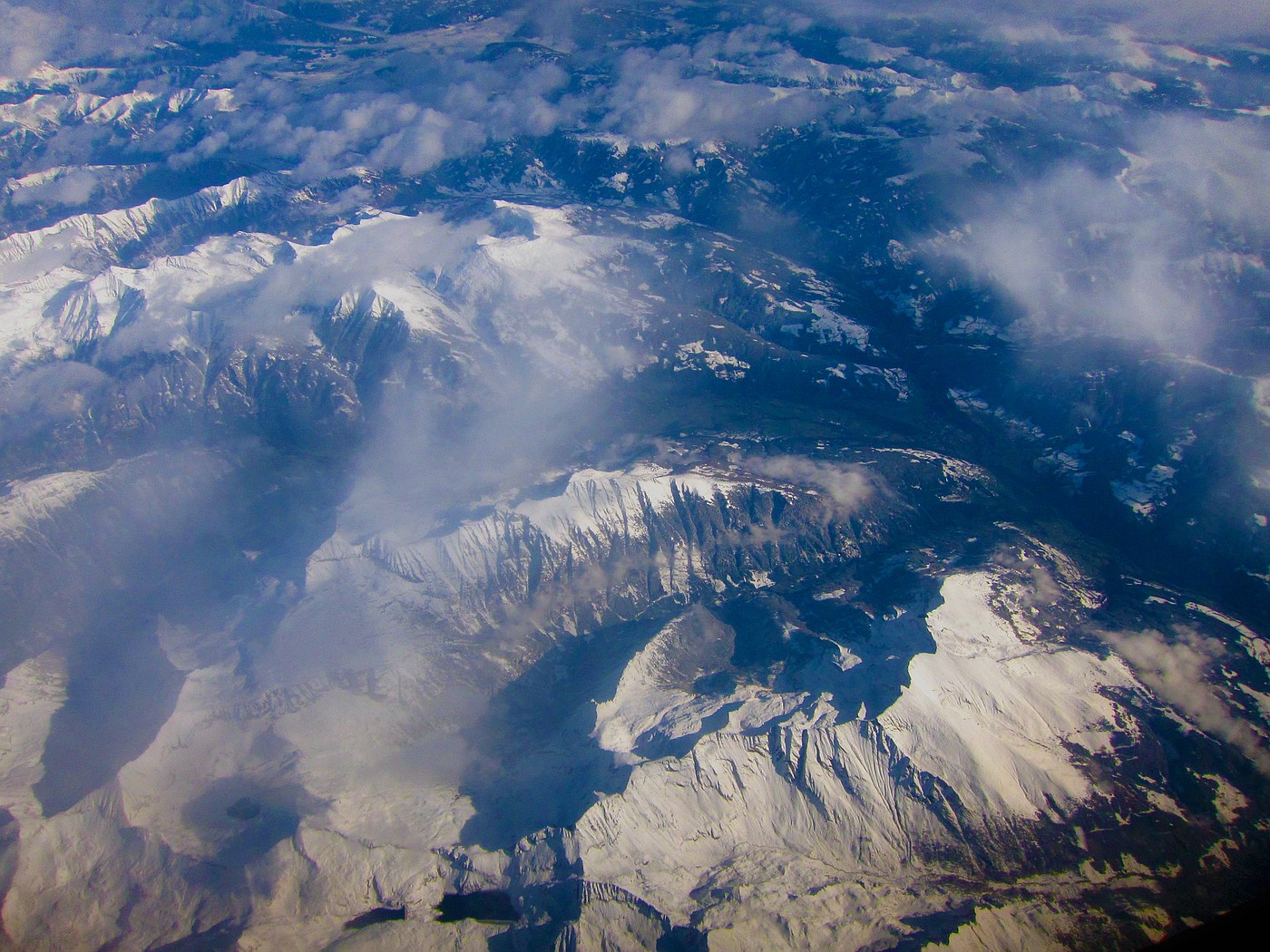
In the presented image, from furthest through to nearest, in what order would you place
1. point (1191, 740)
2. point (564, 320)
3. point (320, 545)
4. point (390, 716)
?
point (564, 320) < point (320, 545) < point (390, 716) < point (1191, 740)

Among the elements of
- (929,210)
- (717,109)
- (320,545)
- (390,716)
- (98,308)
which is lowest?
(390,716)

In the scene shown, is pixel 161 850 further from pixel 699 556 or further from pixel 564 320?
pixel 564 320

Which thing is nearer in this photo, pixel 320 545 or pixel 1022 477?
pixel 320 545

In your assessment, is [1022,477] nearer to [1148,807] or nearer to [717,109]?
[1148,807]

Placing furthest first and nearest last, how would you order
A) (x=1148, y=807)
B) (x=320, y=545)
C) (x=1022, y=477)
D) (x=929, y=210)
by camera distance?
1. (x=929, y=210)
2. (x=1022, y=477)
3. (x=320, y=545)
4. (x=1148, y=807)

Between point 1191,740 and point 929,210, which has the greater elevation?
→ point 929,210

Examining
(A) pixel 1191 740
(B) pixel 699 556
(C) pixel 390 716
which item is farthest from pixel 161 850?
(A) pixel 1191 740

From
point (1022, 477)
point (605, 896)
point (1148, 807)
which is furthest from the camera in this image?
point (1022, 477)

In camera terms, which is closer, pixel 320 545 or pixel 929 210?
pixel 320 545

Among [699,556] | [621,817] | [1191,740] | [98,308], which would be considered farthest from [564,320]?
[1191,740]
